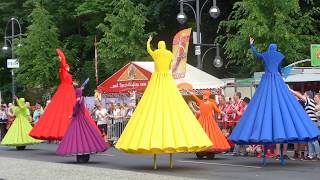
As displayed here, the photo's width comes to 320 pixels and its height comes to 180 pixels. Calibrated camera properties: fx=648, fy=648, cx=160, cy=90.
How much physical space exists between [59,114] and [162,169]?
6180 millimetres

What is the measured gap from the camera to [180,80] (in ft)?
82.7

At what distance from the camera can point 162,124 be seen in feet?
48.4

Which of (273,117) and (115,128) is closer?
(273,117)

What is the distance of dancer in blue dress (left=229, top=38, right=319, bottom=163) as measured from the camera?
1535 centimetres

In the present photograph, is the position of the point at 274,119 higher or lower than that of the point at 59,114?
lower

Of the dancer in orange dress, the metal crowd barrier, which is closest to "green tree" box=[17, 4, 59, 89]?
the metal crowd barrier

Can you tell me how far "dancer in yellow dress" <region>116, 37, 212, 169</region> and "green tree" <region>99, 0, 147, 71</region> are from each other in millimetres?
20277

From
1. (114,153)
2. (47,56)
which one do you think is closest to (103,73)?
(47,56)

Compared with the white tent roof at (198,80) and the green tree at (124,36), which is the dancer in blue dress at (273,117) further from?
the green tree at (124,36)

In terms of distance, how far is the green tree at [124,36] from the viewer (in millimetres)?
Answer: 35531

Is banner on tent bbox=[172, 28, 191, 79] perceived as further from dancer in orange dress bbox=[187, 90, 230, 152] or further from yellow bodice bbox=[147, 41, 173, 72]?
yellow bodice bbox=[147, 41, 173, 72]

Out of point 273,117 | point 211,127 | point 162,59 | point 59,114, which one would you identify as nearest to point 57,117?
point 59,114

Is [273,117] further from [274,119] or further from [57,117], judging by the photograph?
[57,117]

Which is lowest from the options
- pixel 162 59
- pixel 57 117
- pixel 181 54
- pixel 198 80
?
pixel 57 117
